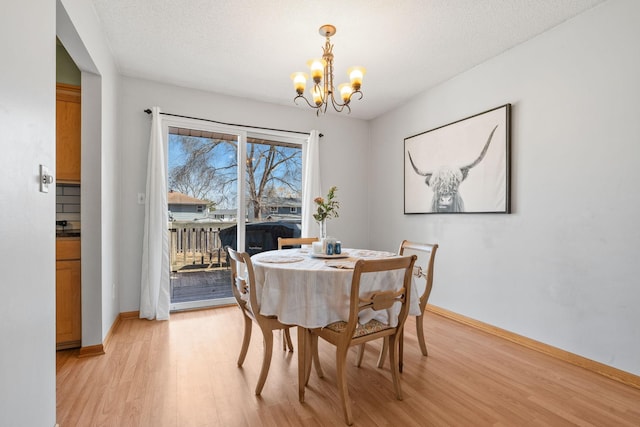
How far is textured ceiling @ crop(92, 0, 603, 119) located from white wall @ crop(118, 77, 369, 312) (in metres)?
0.22

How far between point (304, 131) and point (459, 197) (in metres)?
2.16

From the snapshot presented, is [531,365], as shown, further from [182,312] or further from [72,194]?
[72,194]

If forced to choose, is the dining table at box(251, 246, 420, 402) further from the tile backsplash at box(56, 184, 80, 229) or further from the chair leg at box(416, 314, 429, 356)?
the tile backsplash at box(56, 184, 80, 229)

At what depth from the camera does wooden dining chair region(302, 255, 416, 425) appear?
1599 millimetres

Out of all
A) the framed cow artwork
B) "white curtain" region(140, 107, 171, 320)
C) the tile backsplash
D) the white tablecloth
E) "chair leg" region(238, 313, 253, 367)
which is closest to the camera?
the white tablecloth

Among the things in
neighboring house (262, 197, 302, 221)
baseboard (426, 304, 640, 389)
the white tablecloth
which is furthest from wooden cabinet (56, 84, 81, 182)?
baseboard (426, 304, 640, 389)

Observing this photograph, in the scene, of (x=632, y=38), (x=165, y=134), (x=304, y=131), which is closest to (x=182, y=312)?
(x=165, y=134)

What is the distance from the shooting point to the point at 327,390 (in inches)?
75.9

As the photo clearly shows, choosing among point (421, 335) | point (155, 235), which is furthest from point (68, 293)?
point (421, 335)

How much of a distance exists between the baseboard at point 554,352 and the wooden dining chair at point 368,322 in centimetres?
151

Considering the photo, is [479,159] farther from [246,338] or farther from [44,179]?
[44,179]

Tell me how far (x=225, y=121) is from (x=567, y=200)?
3.50 meters

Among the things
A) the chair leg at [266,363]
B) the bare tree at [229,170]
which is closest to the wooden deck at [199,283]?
the bare tree at [229,170]

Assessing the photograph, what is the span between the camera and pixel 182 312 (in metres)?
3.49
